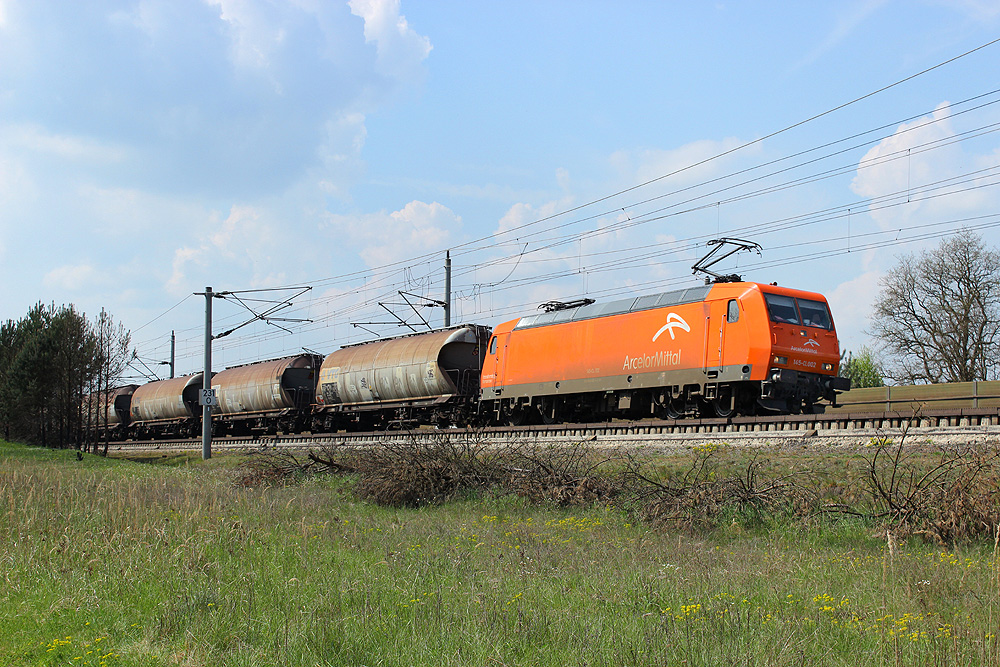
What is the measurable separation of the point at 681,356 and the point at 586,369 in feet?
11.3

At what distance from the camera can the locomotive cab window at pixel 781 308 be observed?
18375 millimetres

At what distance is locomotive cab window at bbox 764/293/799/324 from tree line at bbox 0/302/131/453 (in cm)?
3180

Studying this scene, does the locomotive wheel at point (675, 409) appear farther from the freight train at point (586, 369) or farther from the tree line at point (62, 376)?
the tree line at point (62, 376)

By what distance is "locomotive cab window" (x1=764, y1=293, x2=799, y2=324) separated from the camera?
18375 millimetres

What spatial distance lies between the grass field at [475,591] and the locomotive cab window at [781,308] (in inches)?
321

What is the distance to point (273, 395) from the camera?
35375mm

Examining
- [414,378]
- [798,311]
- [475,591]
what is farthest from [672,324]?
[475,591]

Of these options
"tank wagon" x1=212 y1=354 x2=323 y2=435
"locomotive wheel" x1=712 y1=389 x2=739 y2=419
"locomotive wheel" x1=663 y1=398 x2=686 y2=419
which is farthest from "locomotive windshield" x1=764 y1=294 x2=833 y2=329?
"tank wagon" x1=212 y1=354 x2=323 y2=435

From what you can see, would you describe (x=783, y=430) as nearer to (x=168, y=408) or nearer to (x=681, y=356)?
(x=681, y=356)

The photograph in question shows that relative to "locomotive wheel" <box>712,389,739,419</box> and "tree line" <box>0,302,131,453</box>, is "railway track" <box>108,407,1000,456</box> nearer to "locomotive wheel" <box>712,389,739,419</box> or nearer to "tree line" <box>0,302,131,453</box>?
"locomotive wheel" <box>712,389,739,419</box>

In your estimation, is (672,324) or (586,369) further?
(586,369)

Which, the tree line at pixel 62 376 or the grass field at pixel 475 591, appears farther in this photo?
the tree line at pixel 62 376

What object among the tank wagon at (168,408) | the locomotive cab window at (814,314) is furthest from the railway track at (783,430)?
the tank wagon at (168,408)

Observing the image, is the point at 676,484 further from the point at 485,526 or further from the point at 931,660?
the point at 931,660
